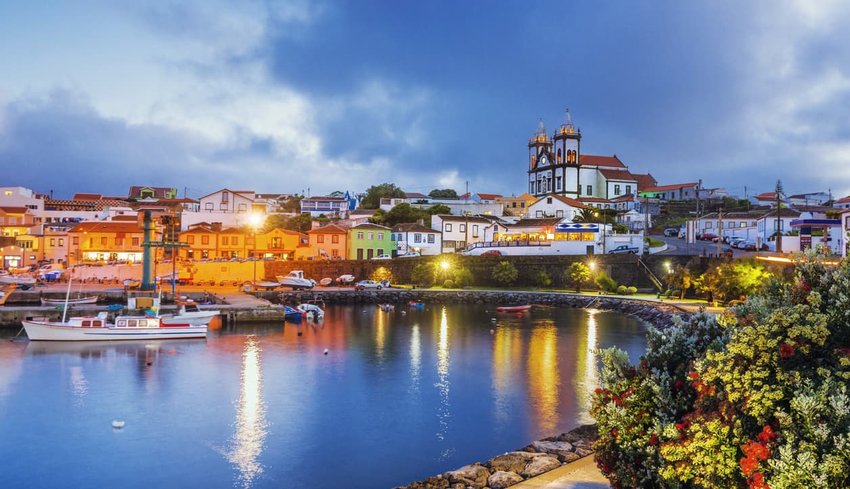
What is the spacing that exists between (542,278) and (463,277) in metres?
7.19

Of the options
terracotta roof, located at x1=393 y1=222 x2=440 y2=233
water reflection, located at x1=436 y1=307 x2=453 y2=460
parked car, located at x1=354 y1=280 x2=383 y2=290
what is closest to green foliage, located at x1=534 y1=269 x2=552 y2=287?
terracotta roof, located at x1=393 y1=222 x2=440 y2=233

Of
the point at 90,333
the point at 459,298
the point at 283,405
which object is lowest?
the point at 283,405

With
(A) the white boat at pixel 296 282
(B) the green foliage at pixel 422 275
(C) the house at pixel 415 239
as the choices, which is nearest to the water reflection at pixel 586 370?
(B) the green foliage at pixel 422 275

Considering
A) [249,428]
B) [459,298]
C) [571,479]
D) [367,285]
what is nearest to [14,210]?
[367,285]

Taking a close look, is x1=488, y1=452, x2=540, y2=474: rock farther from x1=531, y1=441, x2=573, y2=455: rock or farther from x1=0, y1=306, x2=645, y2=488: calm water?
x1=0, y1=306, x2=645, y2=488: calm water

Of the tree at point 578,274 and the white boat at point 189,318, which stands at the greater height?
the tree at point 578,274

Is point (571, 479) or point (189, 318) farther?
point (189, 318)

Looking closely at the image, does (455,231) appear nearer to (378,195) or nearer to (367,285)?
(367,285)

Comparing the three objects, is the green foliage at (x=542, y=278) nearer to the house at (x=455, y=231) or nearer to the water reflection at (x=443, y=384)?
the house at (x=455, y=231)

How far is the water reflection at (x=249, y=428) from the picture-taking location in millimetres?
14961

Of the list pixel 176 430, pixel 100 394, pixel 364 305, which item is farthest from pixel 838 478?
pixel 364 305

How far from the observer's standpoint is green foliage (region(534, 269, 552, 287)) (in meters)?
57.0

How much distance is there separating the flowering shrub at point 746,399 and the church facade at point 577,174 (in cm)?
9117

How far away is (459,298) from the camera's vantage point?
5372 cm
